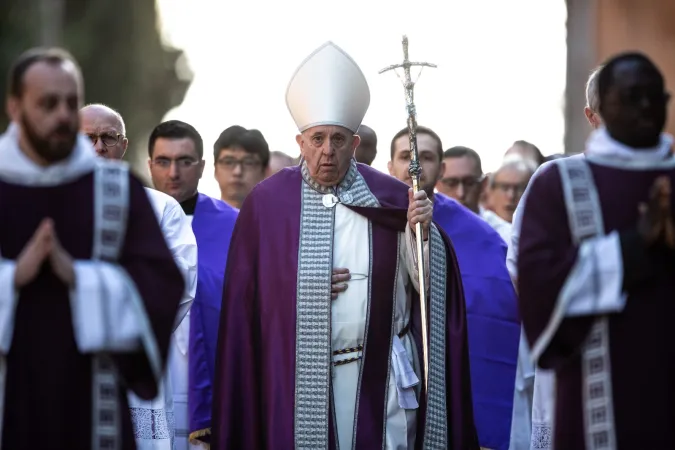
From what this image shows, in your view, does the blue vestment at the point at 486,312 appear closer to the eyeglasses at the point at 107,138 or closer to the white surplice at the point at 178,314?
the white surplice at the point at 178,314

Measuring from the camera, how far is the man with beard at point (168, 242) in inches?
404

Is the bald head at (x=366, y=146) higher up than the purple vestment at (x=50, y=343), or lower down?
higher up

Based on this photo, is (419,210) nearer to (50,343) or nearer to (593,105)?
(593,105)

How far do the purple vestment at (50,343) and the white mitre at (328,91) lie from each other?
9.69 feet

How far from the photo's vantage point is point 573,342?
7.72m

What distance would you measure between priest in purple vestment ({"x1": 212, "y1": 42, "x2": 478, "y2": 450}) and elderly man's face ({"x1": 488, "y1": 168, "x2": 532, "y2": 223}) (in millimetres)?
4159

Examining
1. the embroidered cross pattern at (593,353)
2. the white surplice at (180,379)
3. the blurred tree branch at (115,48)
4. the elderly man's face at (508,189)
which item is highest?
the blurred tree branch at (115,48)

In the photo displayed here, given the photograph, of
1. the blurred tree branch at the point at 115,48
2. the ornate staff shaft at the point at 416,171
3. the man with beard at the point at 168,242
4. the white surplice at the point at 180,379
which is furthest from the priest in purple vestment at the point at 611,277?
the blurred tree branch at the point at 115,48

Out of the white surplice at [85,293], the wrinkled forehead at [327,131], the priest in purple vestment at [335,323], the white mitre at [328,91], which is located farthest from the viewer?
the white mitre at [328,91]

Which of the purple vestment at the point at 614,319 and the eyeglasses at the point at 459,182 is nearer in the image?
the purple vestment at the point at 614,319

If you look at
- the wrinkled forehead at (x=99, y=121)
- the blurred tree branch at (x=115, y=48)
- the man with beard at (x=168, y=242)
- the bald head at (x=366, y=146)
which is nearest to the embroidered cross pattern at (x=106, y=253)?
the man with beard at (x=168, y=242)

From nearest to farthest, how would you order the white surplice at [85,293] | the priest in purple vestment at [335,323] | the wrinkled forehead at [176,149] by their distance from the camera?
the white surplice at [85,293], the priest in purple vestment at [335,323], the wrinkled forehead at [176,149]

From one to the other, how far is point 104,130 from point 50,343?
125 inches

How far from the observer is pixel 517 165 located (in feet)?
47.5
